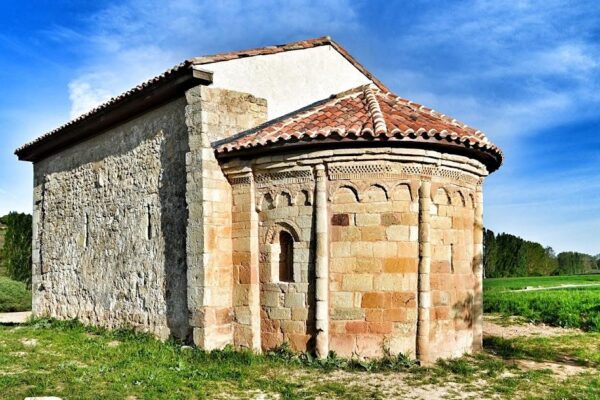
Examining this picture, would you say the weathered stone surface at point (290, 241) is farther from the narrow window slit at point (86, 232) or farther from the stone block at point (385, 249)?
the narrow window slit at point (86, 232)

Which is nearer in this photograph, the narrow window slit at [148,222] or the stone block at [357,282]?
the stone block at [357,282]

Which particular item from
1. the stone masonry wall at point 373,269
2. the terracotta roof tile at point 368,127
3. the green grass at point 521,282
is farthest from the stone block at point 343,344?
the green grass at point 521,282

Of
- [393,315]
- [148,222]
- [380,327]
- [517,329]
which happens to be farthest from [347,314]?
[517,329]

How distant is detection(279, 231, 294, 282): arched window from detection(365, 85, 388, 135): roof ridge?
2.19 metres

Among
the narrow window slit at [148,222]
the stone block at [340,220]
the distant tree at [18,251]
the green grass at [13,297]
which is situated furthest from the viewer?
the distant tree at [18,251]

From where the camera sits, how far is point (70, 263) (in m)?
13.0

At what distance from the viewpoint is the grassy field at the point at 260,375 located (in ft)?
21.7

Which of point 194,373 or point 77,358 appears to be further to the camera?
point 77,358

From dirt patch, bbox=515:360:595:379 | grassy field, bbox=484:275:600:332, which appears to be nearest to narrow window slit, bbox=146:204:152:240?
dirt patch, bbox=515:360:595:379

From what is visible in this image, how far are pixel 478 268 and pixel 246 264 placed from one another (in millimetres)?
3907

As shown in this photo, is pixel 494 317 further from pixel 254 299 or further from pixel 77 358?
pixel 77 358

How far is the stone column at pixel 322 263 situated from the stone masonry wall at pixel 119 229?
8.34 feet

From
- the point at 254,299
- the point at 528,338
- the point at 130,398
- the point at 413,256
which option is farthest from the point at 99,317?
the point at 528,338

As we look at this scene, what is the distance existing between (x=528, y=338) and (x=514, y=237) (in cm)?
3751
